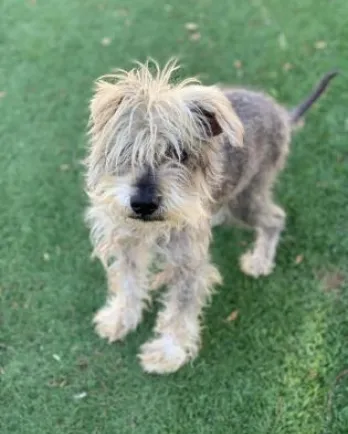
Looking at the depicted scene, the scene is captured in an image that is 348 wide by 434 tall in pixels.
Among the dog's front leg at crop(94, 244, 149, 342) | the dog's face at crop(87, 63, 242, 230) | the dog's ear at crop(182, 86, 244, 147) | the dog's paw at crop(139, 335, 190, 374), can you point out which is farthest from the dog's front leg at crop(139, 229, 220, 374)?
the dog's ear at crop(182, 86, 244, 147)

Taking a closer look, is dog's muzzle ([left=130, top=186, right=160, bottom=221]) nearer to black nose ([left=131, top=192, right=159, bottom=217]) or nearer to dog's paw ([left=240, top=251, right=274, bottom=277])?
black nose ([left=131, top=192, right=159, bottom=217])

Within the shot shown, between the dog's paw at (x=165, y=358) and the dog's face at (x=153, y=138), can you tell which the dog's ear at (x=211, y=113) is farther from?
the dog's paw at (x=165, y=358)

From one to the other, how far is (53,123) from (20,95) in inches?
16.6

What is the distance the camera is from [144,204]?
2.96 metres

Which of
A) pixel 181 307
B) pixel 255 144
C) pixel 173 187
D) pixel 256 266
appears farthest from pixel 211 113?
pixel 256 266

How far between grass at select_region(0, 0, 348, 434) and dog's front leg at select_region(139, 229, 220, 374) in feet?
0.33

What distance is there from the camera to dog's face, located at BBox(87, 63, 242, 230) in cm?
293

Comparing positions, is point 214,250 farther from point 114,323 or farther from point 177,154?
point 177,154

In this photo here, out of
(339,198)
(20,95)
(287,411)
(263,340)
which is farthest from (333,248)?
(20,95)

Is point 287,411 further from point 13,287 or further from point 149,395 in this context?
point 13,287

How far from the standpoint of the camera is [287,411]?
12.4 feet

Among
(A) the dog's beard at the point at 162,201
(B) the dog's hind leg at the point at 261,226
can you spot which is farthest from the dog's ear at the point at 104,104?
(B) the dog's hind leg at the point at 261,226

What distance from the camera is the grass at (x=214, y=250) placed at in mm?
3793

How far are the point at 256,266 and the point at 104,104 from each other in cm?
182
